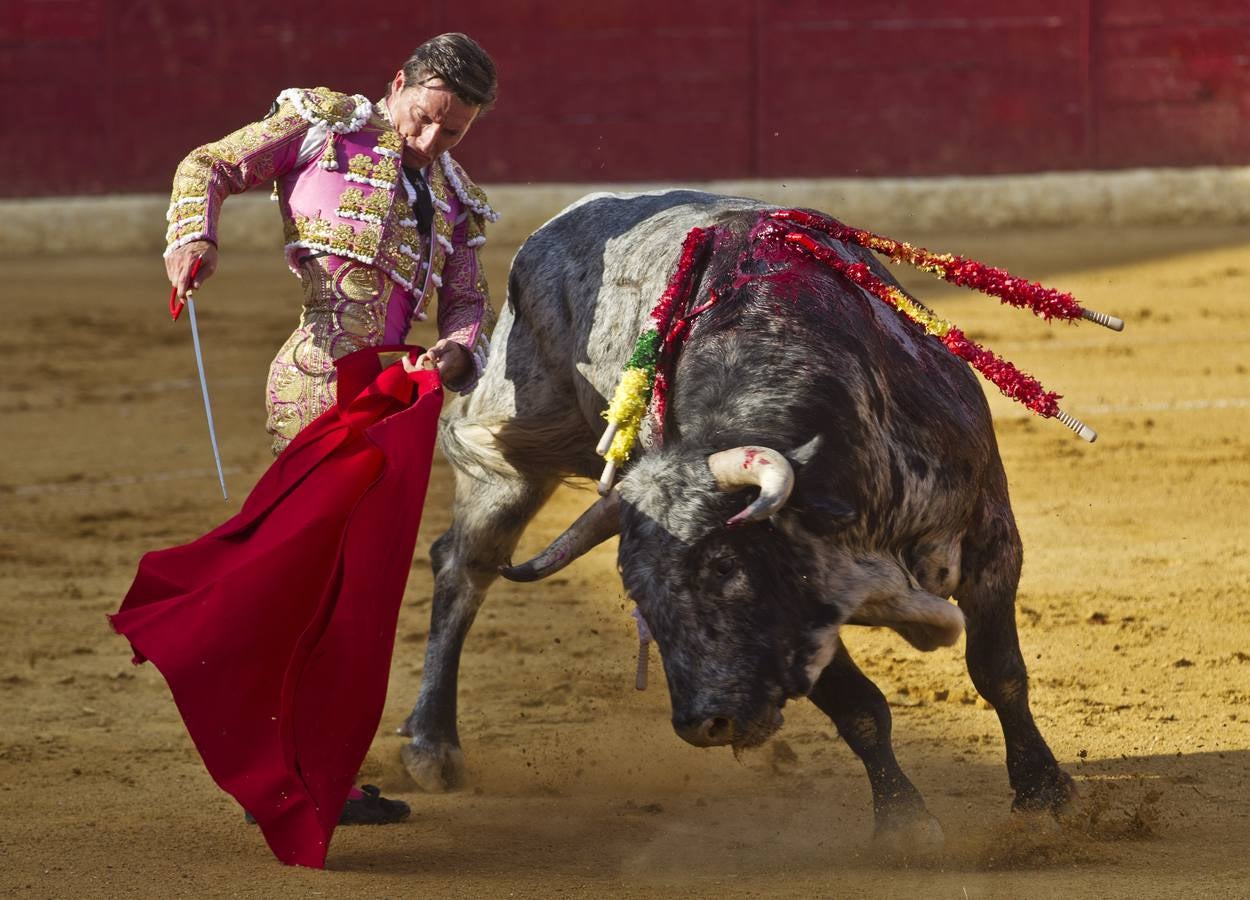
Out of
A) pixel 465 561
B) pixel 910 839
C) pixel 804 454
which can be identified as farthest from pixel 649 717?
pixel 804 454

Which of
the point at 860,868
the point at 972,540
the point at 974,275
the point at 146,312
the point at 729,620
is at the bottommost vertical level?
the point at 146,312

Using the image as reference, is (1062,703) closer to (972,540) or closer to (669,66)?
(972,540)

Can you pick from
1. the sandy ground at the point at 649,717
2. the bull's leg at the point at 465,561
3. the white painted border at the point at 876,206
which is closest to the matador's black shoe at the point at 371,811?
the sandy ground at the point at 649,717

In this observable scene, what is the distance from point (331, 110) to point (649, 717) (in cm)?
130

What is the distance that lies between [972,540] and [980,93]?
7185mm

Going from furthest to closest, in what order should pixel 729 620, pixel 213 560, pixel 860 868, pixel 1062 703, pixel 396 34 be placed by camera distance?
1. pixel 396 34
2. pixel 1062 703
3. pixel 213 560
4. pixel 860 868
5. pixel 729 620

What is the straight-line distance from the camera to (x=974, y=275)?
277 cm

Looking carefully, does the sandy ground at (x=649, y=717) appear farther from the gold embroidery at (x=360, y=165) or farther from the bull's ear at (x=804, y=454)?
the gold embroidery at (x=360, y=165)

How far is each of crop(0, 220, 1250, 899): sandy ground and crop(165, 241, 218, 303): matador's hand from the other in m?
0.81

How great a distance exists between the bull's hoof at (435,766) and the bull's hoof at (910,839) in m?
0.87

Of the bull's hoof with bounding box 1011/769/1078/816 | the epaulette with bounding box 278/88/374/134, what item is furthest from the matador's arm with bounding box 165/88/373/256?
the bull's hoof with bounding box 1011/769/1078/816

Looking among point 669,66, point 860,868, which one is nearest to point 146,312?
point 669,66

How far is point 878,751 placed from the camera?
2742mm

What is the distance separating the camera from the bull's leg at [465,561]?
3391 mm
